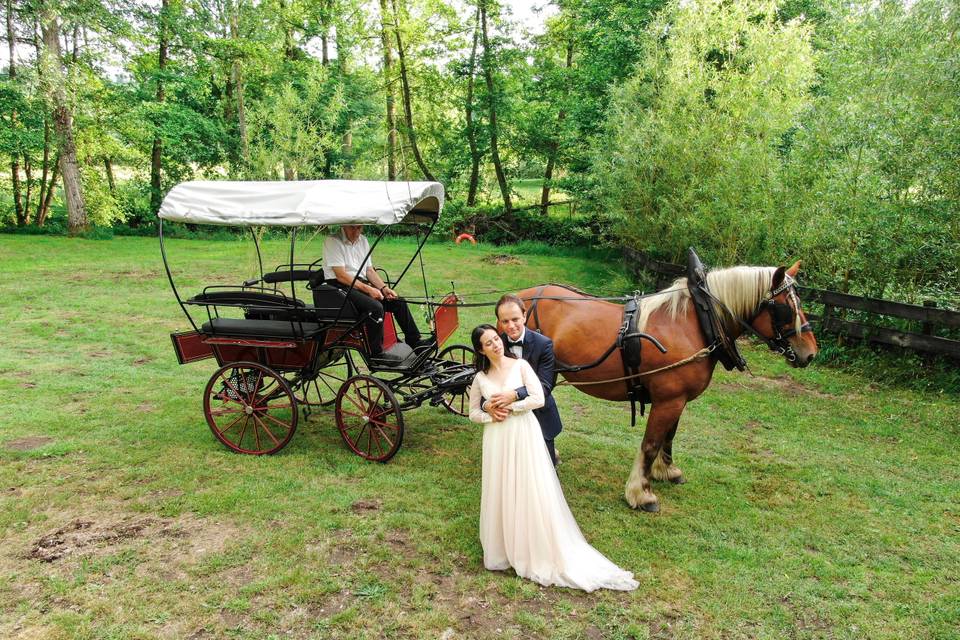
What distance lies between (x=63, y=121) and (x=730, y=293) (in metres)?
23.0

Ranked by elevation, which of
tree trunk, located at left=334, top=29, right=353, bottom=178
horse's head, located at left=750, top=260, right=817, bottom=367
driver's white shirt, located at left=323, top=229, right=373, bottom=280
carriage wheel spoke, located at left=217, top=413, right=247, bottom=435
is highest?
tree trunk, located at left=334, top=29, right=353, bottom=178

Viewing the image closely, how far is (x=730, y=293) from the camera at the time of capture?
4.66 meters

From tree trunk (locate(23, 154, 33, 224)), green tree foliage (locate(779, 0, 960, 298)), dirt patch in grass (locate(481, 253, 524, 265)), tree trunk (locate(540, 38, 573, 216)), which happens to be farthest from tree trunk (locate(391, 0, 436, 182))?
green tree foliage (locate(779, 0, 960, 298))

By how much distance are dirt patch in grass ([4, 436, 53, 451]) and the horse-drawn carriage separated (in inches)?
66.2

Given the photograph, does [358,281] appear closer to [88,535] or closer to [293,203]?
[293,203]

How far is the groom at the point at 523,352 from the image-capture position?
144 inches

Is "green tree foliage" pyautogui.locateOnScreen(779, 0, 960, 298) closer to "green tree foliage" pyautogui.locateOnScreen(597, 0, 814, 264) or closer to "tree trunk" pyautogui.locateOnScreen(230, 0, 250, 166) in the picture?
"green tree foliage" pyautogui.locateOnScreen(597, 0, 814, 264)

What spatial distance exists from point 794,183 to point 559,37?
67.0 ft

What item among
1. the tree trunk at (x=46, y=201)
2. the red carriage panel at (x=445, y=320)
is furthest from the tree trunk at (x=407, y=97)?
the red carriage panel at (x=445, y=320)

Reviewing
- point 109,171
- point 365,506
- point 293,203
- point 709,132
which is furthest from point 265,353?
point 109,171

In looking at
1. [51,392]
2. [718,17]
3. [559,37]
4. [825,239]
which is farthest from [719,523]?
[559,37]

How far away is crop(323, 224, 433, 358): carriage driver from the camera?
551cm

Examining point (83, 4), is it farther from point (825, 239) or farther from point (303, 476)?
point (825, 239)

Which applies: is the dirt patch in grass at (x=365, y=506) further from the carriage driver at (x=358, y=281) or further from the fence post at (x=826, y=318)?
the fence post at (x=826, y=318)
